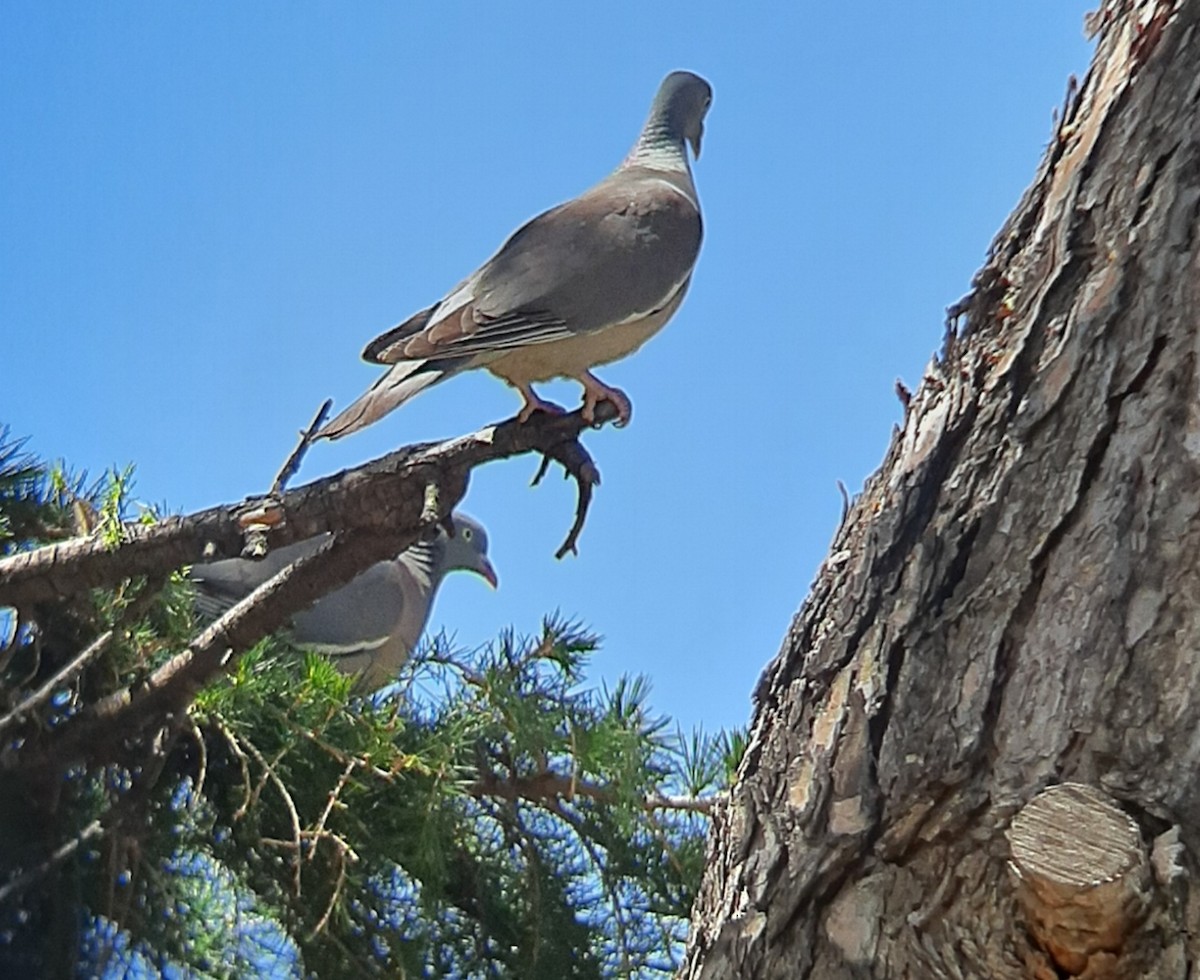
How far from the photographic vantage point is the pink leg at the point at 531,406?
195 centimetres

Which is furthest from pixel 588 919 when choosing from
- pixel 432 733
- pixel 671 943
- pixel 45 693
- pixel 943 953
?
pixel 943 953

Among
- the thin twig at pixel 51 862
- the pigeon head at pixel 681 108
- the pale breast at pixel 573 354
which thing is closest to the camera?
the thin twig at pixel 51 862

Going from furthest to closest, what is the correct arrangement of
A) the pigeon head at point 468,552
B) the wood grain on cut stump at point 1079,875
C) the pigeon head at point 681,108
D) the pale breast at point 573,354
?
the pigeon head at point 468,552, the pigeon head at point 681,108, the pale breast at point 573,354, the wood grain on cut stump at point 1079,875

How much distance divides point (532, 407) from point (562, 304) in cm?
38

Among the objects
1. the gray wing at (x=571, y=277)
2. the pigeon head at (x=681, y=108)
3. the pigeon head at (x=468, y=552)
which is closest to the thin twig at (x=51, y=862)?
the gray wing at (x=571, y=277)

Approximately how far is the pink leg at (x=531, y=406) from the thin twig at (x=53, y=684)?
1.91ft

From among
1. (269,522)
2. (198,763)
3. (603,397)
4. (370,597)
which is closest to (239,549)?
(269,522)

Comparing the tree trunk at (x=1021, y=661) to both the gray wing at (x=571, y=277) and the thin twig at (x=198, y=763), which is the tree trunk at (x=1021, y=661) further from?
the gray wing at (x=571, y=277)

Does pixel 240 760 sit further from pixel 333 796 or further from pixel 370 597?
pixel 370 597

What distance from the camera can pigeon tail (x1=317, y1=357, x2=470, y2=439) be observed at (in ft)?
6.43

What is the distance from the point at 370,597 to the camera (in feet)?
9.80

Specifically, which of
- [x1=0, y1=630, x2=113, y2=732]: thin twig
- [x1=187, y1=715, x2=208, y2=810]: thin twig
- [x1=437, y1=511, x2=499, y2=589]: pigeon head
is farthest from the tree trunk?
[x1=437, y1=511, x2=499, y2=589]: pigeon head

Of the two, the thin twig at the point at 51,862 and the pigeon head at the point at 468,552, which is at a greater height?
the pigeon head at the point at 468,552

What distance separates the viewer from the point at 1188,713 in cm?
93
